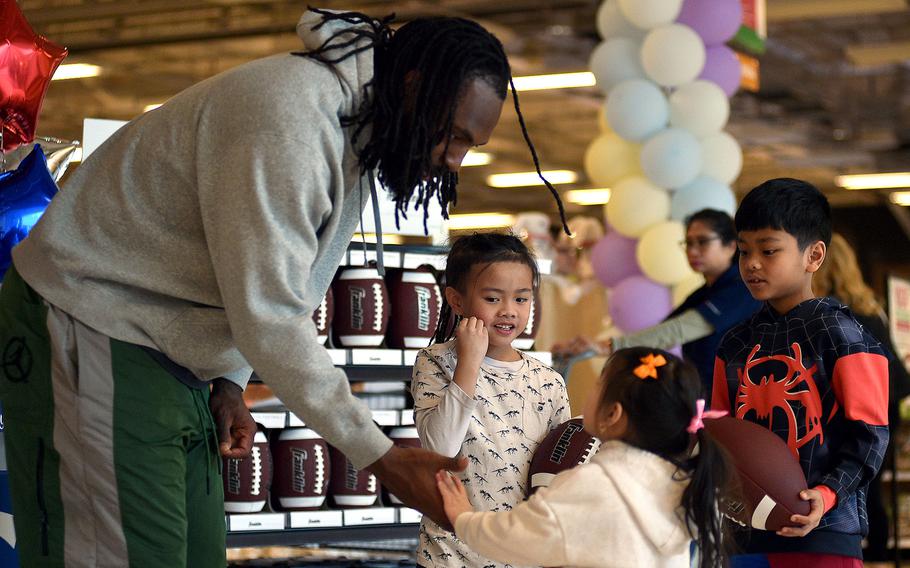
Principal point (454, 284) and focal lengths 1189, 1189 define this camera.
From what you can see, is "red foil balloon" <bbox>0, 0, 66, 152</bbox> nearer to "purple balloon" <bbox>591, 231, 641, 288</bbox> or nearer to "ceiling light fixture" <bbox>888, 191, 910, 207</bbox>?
"purple balloon" <bbox>591, 231, 641, 288</bbox>

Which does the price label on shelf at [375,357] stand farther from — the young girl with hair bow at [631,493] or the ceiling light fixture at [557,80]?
the ceiling light fixture at [557,80]

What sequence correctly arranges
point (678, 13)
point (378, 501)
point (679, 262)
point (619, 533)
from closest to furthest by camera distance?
point (619, 533)
point (378, 501)
point (679, 262)
point (678, 13)

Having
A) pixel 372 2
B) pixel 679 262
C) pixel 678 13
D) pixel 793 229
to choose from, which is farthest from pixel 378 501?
pixel 372 2

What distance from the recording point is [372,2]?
8.61 metres

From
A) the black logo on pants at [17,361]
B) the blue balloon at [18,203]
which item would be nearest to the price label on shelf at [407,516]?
the blue balloon at [18,203]

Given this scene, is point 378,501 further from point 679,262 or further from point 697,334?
point 679,262

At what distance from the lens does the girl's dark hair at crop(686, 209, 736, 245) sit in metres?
4.90

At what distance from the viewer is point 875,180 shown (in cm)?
1501

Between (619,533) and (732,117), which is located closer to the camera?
(619,533)

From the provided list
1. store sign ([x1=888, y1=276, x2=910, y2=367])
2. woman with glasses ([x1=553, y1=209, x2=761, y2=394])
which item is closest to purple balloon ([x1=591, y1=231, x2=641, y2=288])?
woman with glasses ([x1=553, y1=209, x2=761, y2=394])

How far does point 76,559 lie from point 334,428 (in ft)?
1.44

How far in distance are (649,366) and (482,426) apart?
1.83 feet

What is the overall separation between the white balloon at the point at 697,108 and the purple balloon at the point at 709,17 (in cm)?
32

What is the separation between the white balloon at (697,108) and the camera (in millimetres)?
6152
